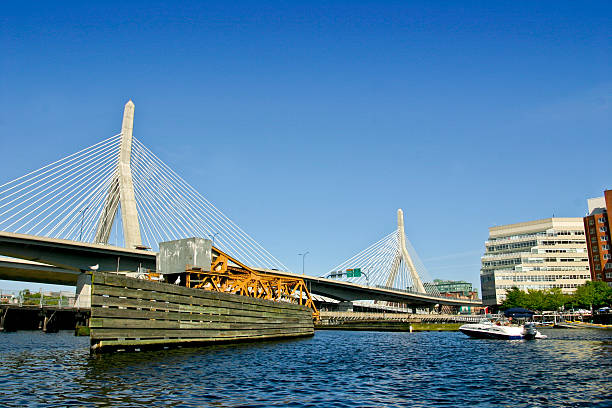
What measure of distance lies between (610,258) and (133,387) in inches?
6975

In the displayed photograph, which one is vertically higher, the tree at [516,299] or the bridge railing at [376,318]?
the tree at [516,299]

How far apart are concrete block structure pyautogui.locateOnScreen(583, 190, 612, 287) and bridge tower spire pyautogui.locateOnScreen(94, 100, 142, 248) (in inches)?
5880

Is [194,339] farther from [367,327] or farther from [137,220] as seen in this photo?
[367,327]

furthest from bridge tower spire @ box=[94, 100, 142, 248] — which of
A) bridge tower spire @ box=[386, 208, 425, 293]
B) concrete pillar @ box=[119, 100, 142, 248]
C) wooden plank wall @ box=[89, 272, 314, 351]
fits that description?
bridge tower spire @ box=[386, 208, 425, 293]

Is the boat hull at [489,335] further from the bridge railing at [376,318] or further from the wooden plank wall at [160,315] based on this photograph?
the bridge railing at [376,318]

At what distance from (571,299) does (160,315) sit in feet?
453

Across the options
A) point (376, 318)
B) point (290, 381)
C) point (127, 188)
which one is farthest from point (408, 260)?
point (290, 381)

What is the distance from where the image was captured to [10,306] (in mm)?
80062

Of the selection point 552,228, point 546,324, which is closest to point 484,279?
point 552,228

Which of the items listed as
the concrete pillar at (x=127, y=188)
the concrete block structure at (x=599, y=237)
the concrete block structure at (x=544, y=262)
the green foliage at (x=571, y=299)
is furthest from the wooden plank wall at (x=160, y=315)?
the concrete block structure at (x=599, y=237)

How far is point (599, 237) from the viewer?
16412 cm

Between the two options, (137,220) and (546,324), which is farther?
(546,324)

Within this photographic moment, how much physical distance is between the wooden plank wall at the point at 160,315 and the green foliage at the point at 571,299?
11652 centimetres

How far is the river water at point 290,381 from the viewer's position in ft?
60.7
